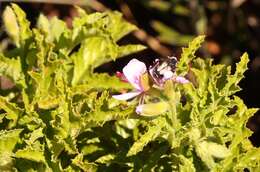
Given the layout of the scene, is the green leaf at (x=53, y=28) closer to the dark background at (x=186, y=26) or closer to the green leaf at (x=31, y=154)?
the green leaf at (x=31, y=154)

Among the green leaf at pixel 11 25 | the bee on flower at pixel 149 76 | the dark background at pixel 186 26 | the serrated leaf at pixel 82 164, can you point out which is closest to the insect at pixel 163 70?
the bee on flower at pixel 149 76

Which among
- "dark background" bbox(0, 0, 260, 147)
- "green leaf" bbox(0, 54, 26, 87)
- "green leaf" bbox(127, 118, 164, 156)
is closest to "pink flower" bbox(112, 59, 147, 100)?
"green leaf" bbox(127, 118, 164, 156)

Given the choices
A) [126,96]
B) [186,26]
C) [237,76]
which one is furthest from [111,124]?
[186,26]

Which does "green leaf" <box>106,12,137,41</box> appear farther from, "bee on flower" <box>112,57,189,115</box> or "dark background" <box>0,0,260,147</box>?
"dark background" <box>0,0,260,147</box>

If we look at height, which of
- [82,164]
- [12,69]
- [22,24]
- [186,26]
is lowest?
[82,164]

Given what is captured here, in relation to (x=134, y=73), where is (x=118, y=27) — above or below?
above

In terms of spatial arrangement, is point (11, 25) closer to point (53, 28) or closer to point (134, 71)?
point (53, 28)
